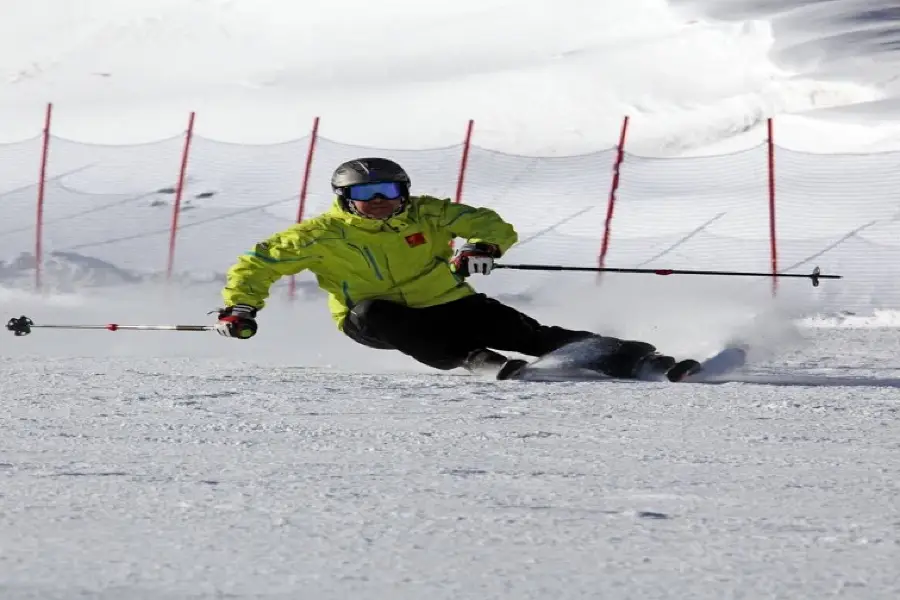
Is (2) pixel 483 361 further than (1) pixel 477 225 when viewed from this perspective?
No

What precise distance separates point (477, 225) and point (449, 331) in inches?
22.5

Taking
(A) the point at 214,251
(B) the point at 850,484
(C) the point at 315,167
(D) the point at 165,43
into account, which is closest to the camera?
(B) the point at 850,484

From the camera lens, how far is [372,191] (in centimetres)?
701

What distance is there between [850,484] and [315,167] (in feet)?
56.1

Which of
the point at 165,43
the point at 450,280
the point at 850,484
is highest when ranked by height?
the point at 165,43

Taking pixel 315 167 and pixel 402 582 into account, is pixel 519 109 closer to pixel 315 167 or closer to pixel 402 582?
pixel 315 167

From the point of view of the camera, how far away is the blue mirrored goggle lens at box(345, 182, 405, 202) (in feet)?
23.0

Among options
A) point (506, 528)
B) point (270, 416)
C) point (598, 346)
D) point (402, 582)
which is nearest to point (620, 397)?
point (598, 346)

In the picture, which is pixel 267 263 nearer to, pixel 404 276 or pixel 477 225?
pixel 404 276

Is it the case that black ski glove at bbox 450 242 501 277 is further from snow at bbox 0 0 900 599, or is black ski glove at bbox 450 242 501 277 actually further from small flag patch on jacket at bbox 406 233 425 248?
snow at bbox 0 0 900 599

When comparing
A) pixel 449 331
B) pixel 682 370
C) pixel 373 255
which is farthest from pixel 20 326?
pixel 682 370

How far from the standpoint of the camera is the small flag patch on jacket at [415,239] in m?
7.20

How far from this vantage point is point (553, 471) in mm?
4227

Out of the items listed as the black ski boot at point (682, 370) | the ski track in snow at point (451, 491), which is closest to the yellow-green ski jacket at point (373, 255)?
the ski track in snow at point (451, 491)
